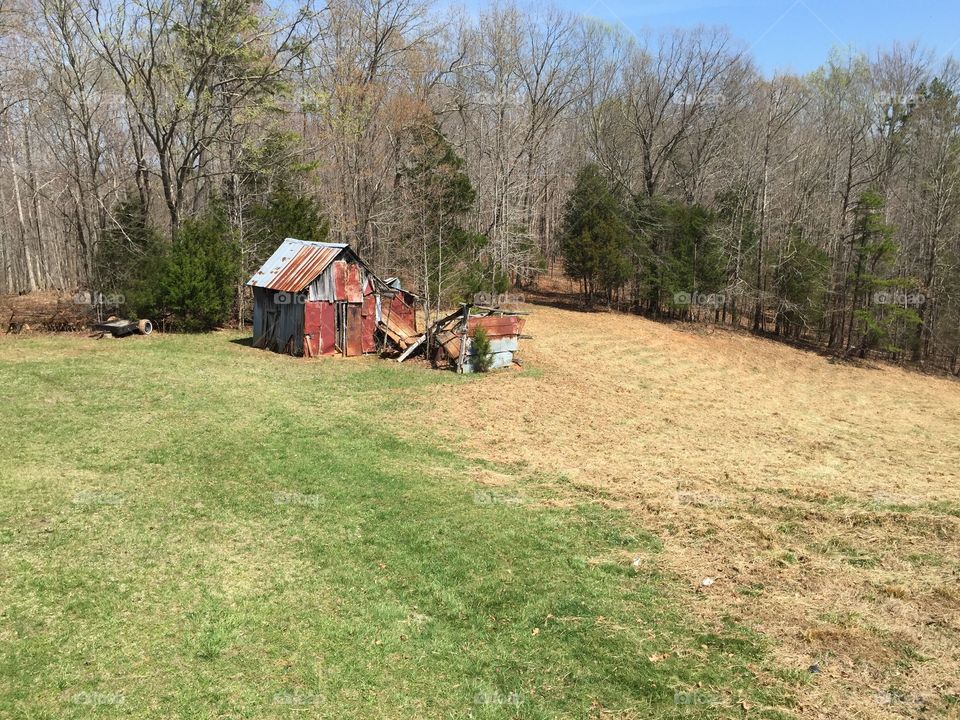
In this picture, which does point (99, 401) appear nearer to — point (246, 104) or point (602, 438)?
point (602, 438)

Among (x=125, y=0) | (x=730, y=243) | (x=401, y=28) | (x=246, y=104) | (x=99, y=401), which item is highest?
(x=401, y=28)

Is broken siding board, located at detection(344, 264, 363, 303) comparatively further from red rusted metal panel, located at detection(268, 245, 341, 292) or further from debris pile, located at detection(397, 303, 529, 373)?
debris pile, located at detection(397, 303, 529, 373)

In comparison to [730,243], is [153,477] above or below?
below

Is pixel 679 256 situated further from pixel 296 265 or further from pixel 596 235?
pixel 296 265

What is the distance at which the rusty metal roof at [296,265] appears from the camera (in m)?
22.0

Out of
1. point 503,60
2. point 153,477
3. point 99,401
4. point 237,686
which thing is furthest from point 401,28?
point 237,686

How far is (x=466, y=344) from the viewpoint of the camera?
70.7ft

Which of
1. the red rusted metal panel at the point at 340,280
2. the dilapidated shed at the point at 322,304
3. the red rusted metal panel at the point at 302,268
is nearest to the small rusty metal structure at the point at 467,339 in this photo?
the dilapidated shed at the point at 322,304

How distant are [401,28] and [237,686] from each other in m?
36.0
